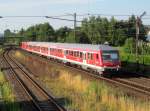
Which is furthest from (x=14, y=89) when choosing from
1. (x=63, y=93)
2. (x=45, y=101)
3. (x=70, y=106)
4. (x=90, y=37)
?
(x=90, y=37)

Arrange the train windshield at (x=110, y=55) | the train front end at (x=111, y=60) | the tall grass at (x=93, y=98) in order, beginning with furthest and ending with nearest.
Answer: the train windshield at (x=110, y=55) → the train front end at (x=111, y=60) → the tall grass at (x=93, y=98)

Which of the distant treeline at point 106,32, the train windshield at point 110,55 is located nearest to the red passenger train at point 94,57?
the train windshield at point 110,55

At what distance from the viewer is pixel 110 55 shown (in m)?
34.6

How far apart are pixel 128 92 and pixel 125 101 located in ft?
15.7

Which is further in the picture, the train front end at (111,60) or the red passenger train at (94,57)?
the red passenger train at (94,57)

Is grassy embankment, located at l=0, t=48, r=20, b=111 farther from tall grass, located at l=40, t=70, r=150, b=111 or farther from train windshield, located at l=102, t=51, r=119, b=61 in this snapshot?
train windshield, located at l=102, t=51, r=119, b=61

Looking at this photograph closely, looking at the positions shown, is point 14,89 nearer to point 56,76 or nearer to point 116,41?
point 56,76

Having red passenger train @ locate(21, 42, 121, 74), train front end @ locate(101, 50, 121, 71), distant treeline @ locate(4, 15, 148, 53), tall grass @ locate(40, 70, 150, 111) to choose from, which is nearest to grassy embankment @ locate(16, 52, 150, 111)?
tall grass @ locate(40, 70, 150, 111)

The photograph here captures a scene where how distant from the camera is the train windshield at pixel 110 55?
112 feet

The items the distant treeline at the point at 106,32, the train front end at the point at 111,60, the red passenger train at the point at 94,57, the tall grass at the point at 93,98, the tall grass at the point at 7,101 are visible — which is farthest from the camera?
the distant treeline at the point at 106,32

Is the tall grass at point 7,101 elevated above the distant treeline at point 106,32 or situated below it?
below

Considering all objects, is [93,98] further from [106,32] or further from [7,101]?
[106,32]

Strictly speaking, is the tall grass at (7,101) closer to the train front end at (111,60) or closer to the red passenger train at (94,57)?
the train front end at (111,60)

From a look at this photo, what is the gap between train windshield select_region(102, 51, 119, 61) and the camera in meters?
34.2
